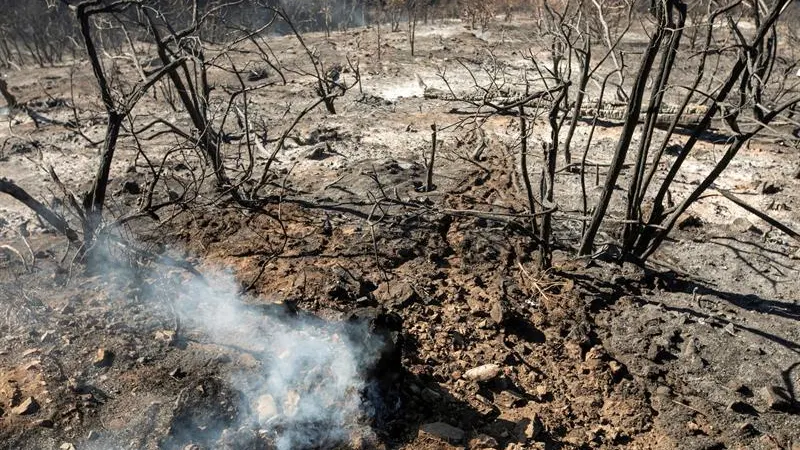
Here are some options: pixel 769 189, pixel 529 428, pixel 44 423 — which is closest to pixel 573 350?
pixel 529 428

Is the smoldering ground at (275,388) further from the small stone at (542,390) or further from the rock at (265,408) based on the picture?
the small stone at (542,390)

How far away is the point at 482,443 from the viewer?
3426mm

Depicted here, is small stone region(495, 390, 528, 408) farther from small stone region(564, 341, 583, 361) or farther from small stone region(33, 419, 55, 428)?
small stone region(33, 419, 55, 428)

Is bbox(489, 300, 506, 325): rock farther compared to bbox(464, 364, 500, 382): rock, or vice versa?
bbox(489, 300, 506, 325): rock

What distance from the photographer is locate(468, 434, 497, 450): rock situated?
11.2 ft

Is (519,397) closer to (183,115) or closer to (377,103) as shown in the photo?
(377,103)

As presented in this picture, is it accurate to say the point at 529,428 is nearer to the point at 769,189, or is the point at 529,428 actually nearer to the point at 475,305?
the point at 475,305

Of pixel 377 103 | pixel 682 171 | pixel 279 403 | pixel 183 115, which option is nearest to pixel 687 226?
pixel 682 171

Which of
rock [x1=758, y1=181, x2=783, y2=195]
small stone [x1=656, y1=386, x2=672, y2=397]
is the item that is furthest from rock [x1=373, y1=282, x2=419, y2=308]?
rock [x1=758, y1=181, x2=783, y2=195]

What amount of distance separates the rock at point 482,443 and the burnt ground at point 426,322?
0.05 ft

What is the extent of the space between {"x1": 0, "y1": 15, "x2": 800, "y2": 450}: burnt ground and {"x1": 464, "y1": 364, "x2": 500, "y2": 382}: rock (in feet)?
0.07

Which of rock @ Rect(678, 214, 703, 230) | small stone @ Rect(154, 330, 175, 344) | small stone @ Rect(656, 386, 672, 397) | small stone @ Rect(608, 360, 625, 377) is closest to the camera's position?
small stone @ Rect(656, 386, 672, 397)

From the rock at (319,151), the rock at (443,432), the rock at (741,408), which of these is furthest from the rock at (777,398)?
the rock at (319,151)

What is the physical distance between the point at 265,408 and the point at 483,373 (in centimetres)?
149
